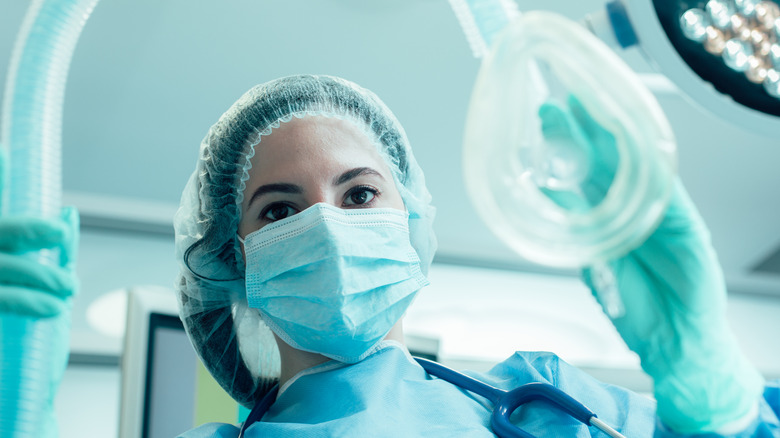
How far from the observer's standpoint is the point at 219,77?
2.50 meters

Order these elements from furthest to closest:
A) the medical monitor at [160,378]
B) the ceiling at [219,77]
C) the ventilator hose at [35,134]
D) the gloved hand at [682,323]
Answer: the ceiling at [219,77] → the medical monitor at [160,378] → the ventilator hose at [35,134] → the gloved hand at [682,323]

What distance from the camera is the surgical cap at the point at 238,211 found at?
1.30 meters

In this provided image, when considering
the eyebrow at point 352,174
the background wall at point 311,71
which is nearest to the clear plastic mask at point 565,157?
the eyebrow at point 352,174

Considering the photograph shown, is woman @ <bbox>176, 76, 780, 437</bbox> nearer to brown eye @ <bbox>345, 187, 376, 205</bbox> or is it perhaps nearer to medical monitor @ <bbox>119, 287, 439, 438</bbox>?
brown eye @ <bbox>345, 187, 376, 205</bbox>

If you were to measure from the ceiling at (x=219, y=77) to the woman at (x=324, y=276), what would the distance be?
1.08m

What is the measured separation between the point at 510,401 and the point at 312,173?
49 cm

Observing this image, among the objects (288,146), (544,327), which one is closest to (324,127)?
(288,146)

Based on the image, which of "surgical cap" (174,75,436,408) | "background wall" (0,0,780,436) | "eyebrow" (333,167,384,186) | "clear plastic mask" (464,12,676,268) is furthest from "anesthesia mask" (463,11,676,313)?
"background wall" (0,0,780,436)

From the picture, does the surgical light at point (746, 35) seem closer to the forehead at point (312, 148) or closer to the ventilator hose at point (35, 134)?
the forehead at point (312, 148)

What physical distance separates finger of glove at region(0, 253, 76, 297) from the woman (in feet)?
0.84

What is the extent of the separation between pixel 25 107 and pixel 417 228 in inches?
27.6

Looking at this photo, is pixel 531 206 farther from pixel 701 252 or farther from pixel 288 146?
pixel 288 146

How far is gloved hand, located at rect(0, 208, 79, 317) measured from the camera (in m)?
1.06

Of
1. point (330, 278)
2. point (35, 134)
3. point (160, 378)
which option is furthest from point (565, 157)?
point (160, 378)
